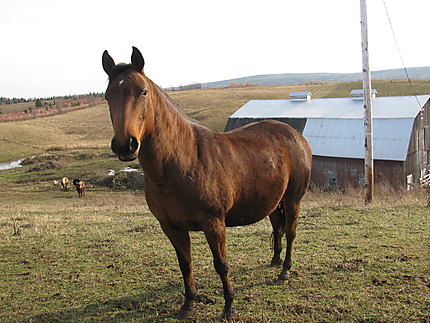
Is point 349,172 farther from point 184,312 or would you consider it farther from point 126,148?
point 126,148

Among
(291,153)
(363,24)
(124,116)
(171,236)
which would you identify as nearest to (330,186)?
(363,24)

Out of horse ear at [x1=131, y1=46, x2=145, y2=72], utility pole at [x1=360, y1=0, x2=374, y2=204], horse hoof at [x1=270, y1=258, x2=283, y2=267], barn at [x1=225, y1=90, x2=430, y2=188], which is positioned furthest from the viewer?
barn at [x1=225, y1=90, x2=430, y2=188]

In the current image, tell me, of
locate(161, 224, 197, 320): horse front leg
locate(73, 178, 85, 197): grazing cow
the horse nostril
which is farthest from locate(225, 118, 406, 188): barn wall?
the horse nostril

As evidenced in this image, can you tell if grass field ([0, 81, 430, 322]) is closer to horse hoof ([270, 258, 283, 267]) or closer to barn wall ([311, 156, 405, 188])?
horse hoof ([270, 258, 283, 267])

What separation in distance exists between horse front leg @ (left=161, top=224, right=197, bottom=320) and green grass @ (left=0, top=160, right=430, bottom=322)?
14 cm

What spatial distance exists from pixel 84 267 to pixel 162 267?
1.39 metres

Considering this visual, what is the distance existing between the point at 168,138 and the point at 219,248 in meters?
1.35

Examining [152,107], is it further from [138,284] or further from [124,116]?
[138,284]

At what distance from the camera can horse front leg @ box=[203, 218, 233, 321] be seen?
13.2 feet

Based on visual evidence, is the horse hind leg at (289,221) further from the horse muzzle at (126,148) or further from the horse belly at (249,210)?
the horse muzzle at (126,148)

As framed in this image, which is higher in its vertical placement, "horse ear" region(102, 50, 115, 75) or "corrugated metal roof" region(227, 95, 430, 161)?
"horse ear" region(102, 50, 115, 75)

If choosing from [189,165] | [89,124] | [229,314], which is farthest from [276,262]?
[89,124]

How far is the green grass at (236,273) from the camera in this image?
14.9ft

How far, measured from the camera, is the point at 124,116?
3078mm
